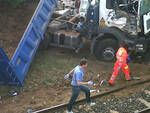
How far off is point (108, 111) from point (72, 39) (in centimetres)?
374

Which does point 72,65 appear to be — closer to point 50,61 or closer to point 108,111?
point 50,61

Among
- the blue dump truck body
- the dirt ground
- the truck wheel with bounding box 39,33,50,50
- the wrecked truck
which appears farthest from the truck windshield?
the truck wheel with bounding box 39,33,50,50

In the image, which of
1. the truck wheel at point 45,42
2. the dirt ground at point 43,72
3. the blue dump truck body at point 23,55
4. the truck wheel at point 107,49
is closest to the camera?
the blue dump truck body at point 23,55

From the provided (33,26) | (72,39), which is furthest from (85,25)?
(33,26)

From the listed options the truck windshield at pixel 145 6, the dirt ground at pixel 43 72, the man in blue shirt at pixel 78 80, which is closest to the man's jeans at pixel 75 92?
the man in blue shirt at pixel 78 80

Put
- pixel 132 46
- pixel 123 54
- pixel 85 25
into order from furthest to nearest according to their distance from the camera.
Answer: pixel 85 25
pixel 132 46
pixel 123 54

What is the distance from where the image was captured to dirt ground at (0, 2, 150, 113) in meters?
6.52

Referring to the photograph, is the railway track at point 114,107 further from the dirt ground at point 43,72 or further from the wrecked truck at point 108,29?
the wrecked truck at point 108,29

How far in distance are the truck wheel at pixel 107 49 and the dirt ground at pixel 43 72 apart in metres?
0.25

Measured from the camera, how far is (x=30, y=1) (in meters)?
9.96

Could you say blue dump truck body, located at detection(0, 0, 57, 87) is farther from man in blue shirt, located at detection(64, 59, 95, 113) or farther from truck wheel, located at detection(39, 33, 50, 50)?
man in blue shirt, located at detection(64, 59, 95, 113)

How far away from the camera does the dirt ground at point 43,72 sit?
257 inches

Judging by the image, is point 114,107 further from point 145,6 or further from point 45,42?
point 45,42

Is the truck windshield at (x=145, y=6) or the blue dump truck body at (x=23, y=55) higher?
the truck windshield at (x=145, y=6)
